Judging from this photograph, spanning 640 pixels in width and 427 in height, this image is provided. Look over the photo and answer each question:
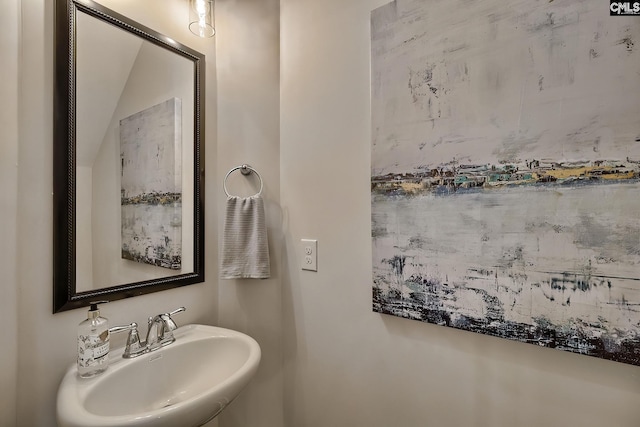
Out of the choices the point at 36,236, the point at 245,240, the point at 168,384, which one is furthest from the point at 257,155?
the point at 168,384

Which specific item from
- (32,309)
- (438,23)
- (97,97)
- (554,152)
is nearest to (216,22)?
(97,97)

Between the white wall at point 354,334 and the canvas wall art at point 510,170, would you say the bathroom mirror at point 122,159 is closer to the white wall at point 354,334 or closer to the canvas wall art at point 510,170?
the white wall at point 354,334

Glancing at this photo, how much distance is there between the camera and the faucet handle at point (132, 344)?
3.58 ft

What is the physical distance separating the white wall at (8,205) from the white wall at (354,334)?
89 cm

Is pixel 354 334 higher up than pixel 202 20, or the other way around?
pixel 202 20

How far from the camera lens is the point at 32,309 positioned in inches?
36.9

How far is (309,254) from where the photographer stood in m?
1.33

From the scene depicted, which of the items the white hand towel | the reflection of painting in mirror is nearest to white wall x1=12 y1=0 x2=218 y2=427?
the reflection of painting in mirror

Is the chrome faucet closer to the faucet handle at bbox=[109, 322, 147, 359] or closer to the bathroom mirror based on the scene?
the faucet handle at bbox=[109, 322, 147, 359]

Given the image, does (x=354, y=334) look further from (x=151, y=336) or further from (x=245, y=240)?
(x=151, y=336)

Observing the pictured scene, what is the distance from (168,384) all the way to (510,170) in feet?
4.52

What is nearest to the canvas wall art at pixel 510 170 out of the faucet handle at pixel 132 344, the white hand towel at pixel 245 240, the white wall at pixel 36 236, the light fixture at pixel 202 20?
the white hand towel at pixel 245 240

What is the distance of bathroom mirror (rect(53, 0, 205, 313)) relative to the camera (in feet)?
3.33

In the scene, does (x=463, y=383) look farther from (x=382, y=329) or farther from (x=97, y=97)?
(x=97, y=97)
